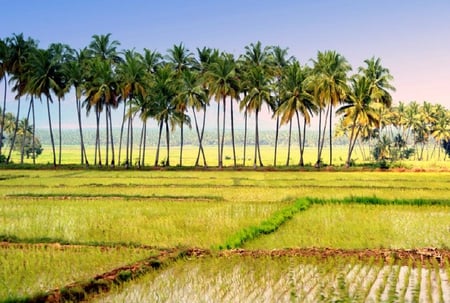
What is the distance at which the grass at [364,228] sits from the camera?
11.1 meters

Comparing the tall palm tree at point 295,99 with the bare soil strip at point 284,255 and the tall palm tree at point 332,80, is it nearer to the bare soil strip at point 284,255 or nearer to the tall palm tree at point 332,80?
the tall palm tree at point 332,80

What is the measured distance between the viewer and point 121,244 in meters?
10.8

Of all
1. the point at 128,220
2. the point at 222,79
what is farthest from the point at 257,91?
the point at 128,220

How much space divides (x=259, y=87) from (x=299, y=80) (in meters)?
3.32

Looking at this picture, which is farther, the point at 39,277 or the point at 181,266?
the point at 181,266

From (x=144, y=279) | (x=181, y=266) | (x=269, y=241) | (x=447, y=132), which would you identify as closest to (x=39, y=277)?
(x=144, y=279)

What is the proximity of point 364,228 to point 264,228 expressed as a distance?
99.1 inches

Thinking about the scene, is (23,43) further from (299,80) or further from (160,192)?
(160,192)

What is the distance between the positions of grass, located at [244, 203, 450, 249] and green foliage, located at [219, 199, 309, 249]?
193 mm

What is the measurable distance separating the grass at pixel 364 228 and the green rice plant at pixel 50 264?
2970 mm

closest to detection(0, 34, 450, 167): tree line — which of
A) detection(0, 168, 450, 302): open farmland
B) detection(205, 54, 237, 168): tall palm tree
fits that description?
detection(205, 54, 237, 168): tall palm tree

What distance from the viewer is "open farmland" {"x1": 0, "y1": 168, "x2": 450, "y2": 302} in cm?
757

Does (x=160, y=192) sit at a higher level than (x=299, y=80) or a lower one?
lower

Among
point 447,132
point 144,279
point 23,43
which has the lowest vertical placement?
point 144,279
